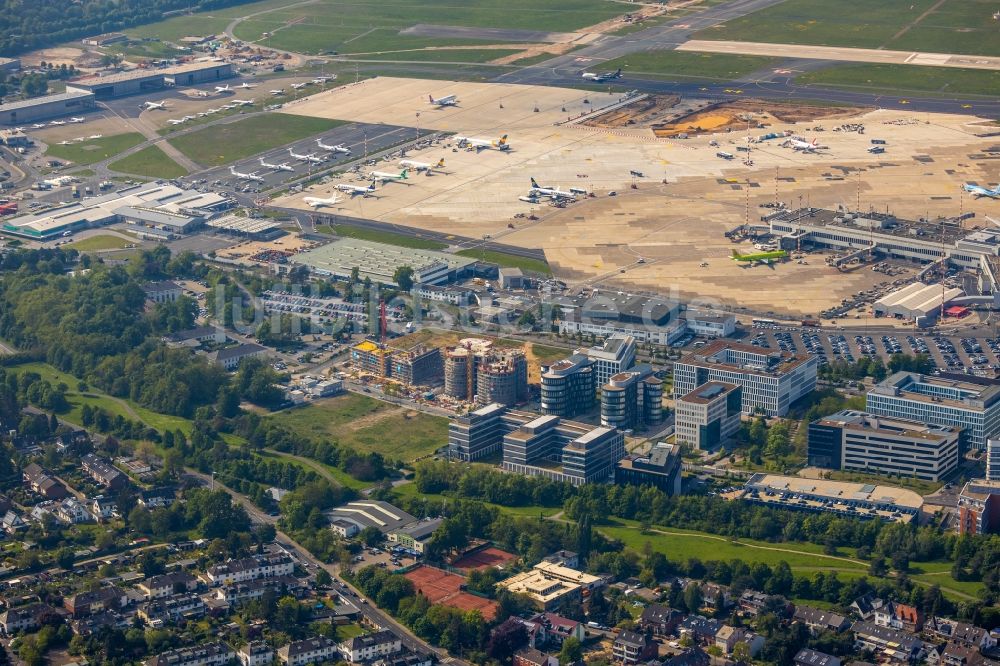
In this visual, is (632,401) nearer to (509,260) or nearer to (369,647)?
(369,647)

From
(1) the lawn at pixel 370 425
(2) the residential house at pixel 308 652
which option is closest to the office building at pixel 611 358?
(1) the lawn at pixel 370 425

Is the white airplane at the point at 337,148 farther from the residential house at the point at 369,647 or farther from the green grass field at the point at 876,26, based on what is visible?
the residential house at the point at 369,647

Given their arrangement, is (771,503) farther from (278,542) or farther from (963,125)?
(963,125)

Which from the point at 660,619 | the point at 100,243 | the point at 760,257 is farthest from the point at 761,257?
the point at 660,619

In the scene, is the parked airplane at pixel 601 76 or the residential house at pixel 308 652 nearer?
the residential house at pixel 308 652

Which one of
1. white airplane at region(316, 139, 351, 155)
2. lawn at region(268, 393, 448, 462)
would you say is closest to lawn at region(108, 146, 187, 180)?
white airplane at region(316, 139, 351, 155)

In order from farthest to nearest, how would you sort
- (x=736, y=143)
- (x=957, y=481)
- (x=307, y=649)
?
(x=736, y=143)
(x=957, y=481)
(x=307, y=649)

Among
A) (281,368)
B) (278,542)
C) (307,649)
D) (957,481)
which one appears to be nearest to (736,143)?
(281,368)
